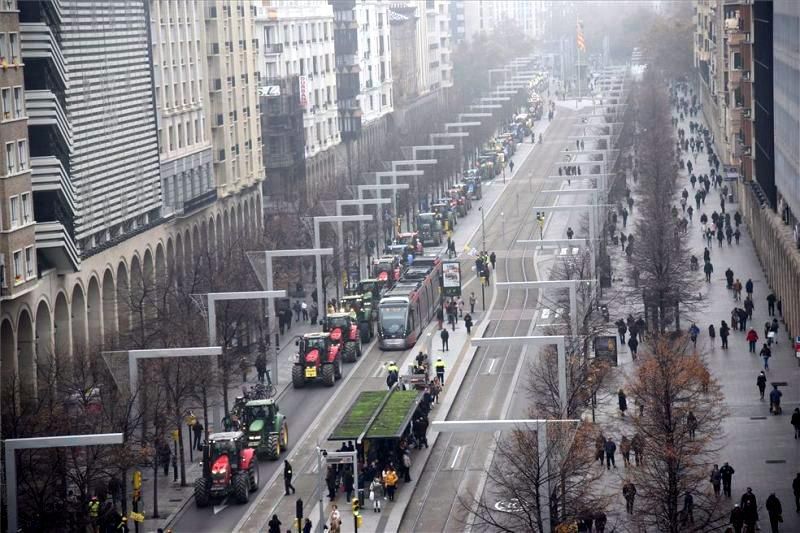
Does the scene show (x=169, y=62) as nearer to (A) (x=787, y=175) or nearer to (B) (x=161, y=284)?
(B) (x=161, y=284)

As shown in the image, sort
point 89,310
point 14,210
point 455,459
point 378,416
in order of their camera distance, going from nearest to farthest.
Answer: point 378,416 < point 455,459 < point 14,210 < point 89,310

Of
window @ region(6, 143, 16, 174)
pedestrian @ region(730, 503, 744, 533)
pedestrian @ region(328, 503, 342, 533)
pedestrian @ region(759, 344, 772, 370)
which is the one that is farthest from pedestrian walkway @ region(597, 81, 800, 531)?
window @ region(6, 143, 16, 174)

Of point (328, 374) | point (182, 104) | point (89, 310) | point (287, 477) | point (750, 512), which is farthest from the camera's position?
point (182, 104)

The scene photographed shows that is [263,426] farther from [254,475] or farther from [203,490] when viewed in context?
[203,490]

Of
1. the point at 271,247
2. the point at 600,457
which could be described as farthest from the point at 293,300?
the point at 600,457

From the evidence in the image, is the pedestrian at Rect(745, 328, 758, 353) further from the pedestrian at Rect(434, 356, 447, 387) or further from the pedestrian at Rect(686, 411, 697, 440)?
the pedestrian at Rect(686, 411, 697, 440)

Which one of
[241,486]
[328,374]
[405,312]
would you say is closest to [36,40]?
[328,374]

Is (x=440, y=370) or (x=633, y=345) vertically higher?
(x=633, y=345)
